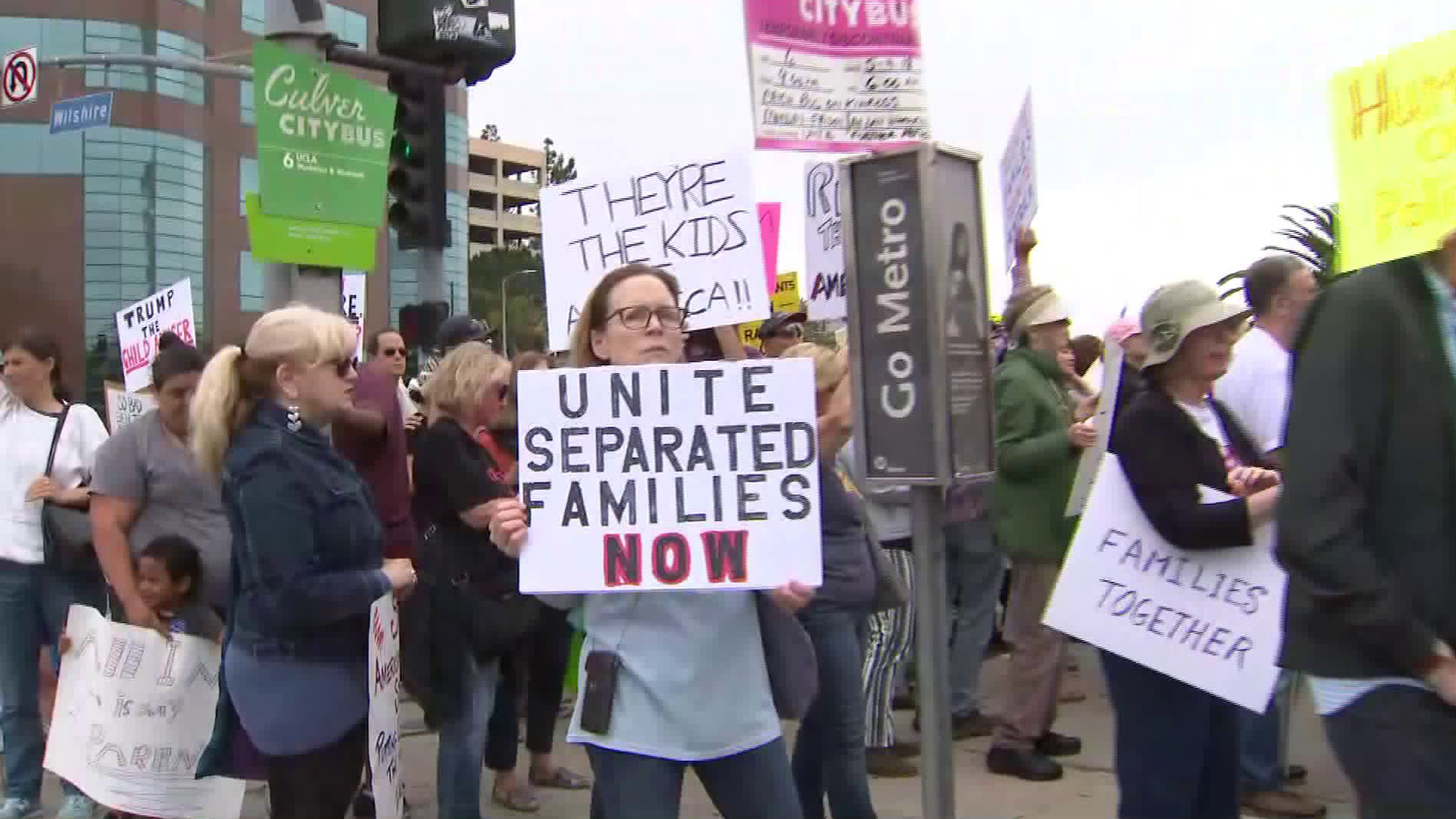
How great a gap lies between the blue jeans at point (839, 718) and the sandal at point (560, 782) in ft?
6.08

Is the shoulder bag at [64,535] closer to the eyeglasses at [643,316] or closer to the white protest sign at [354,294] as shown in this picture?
the eyeglasses at [643,316]

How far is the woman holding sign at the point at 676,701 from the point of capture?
3092 millimetres

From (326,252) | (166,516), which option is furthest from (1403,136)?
(326,252)

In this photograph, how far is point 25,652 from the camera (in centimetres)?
591

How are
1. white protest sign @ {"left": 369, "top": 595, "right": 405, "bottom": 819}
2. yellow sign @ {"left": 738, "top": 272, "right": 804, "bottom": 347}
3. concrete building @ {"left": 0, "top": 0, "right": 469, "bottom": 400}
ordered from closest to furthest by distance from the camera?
white protest sign @ {"left": 369, "top": 595, "right": 405, "bottom": 819}
yellow sign @ {"left": 738, "top": 272, "right": 804, "bottom": 347}
concrete building @ {"left": 0, "top": 0, "right": 469, "bottom": 400}

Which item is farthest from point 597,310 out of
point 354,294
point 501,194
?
point 501,194

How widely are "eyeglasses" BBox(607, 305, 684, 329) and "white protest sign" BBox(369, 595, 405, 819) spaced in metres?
1.04

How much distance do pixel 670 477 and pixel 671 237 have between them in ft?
7.26

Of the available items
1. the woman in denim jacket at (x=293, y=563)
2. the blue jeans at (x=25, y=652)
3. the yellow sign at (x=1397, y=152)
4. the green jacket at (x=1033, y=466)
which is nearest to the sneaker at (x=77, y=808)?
the blue jeans at (x=25, y=652)

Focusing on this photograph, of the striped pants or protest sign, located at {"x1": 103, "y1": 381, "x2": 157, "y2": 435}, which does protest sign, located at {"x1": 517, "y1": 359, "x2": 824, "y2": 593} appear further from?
protest sign, located at {"x1": 103, "y1": 381, "x2": 157, "y2": 435}

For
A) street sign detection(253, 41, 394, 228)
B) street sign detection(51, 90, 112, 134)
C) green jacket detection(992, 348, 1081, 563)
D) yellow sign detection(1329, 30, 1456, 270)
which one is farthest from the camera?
street sign detection(51, 90, 112, 134)

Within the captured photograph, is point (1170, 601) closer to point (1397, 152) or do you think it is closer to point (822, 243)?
point (1397, 152)

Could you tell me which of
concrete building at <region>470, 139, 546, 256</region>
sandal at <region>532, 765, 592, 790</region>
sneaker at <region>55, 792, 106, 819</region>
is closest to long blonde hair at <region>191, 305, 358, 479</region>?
sneaker at <region>55, 792, 106, 819</region>

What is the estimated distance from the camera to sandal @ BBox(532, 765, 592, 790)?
20.2ft
